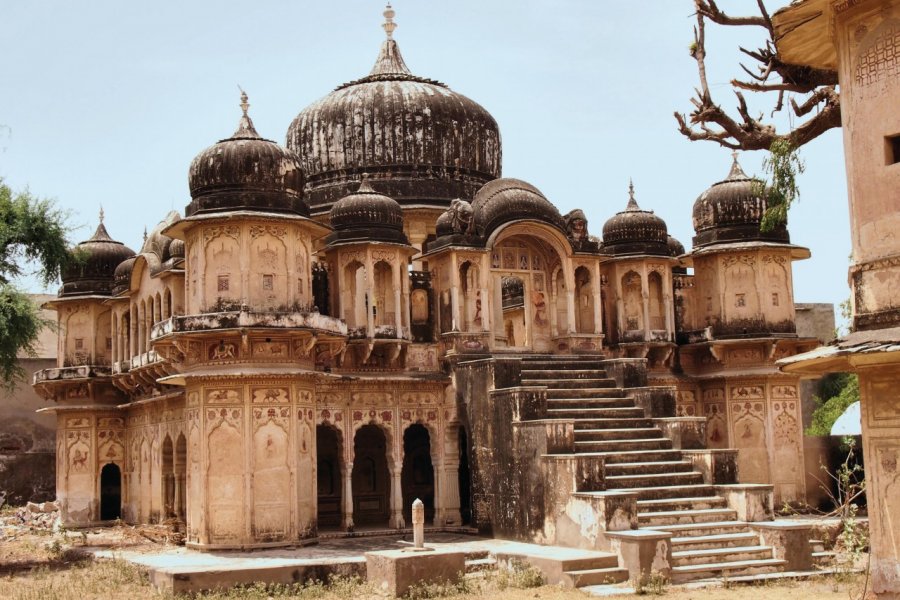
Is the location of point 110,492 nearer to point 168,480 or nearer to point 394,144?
point 168,480

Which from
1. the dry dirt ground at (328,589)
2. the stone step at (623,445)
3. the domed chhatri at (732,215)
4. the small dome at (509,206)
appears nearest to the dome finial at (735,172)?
the domed chhatri at (732,215)

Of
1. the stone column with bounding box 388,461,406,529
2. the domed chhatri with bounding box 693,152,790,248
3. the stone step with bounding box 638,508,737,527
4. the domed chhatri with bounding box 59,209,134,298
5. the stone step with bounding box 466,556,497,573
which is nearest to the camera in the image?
the stone step with bounding box 466,556,497,573

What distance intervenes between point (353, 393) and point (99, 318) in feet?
31.3

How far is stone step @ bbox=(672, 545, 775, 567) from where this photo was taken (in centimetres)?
1619

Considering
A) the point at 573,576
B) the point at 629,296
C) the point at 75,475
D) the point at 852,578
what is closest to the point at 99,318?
the point at 75,475

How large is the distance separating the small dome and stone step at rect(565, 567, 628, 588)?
836cm

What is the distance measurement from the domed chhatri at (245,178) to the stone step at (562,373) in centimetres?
505

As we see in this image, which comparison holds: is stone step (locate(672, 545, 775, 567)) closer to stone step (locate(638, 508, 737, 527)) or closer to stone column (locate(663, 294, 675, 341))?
stone step (locate(638, 508, 737, 527))

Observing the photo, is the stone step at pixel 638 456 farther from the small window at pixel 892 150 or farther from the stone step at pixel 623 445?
the small window at pixel 892 150

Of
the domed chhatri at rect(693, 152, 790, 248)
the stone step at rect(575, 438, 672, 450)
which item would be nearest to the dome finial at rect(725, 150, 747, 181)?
the domed chhatri at rect(693, 152, 790, 248)

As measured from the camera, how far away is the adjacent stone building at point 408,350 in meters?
19.2

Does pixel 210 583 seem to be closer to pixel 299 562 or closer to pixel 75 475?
pixel 299 562

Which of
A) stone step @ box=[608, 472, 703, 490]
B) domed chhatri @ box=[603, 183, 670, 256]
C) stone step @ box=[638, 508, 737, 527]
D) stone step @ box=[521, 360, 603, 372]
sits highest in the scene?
domed chhatri @ box=[603, 183, 670, 256]

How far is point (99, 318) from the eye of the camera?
28.3 m
